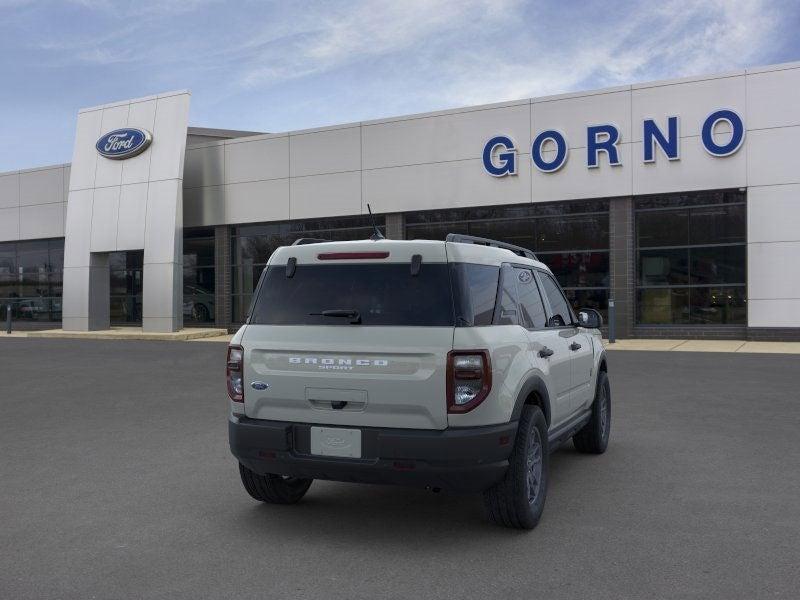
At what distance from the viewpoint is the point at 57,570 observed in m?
4.12

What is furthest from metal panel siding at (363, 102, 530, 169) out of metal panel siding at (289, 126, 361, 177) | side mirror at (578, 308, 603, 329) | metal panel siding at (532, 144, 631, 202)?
side mirror at (578, 308, 603, 329)

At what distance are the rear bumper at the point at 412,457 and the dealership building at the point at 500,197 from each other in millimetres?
17963

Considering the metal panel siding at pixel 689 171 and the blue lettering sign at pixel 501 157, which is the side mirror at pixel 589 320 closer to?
the metal panel siding at pixel 689 171

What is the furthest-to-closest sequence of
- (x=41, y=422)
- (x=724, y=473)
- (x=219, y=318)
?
(x=219, y=318) → (x=41, y=422) → (x=724, y=473)

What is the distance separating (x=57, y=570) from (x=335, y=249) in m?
2.45

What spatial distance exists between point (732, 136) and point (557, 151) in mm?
4694

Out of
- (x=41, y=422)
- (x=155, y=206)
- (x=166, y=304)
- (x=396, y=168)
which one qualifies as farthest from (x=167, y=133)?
(x=41, y=422)

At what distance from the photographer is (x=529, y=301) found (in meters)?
5.51

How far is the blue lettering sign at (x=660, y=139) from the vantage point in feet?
66.8

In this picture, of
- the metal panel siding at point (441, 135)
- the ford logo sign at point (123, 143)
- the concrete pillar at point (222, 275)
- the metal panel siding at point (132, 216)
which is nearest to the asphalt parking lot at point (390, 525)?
the metal panel siding at point (441, 135)

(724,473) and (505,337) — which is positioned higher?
(505,337)

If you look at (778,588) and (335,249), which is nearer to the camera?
(778,588)

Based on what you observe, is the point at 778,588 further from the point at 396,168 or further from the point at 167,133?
the point at 167,133

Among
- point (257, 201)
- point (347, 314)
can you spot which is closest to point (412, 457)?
point (347, 314)
